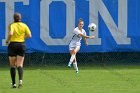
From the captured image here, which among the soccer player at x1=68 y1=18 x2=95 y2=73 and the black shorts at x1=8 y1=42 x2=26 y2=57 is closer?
the black shorts at x1=8 y1=42 x2=26 y2=57

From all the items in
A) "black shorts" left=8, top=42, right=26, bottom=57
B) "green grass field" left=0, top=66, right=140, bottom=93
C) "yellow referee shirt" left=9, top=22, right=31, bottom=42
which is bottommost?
"green grass field" left=0, top=66, right=140, bottom=93

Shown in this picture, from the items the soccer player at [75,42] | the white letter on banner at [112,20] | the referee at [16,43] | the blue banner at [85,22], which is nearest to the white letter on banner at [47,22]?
the blue banner at [85,22]

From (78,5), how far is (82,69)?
8.12 ft

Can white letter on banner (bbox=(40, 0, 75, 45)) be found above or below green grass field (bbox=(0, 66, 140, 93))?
above

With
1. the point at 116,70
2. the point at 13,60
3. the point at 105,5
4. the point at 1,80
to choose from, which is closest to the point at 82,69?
the point at 116,70

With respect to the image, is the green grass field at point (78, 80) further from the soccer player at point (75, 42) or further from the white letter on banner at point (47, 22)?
the white letter on banner at point (47, 22)

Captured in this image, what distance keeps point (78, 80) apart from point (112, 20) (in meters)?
5.42

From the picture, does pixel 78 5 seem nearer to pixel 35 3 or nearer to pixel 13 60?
pixel 35 3

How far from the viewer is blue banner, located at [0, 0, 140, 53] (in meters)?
21.1

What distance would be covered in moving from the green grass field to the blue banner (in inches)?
32.1

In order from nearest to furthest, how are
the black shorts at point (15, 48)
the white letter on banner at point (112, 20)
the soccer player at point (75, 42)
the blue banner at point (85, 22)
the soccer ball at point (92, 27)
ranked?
the black shorts at point (15, 48) < the soccer player at point (75, 42) < the soccer ball at point (92, 27) < the blue banner at point (85, 22) < the white letter on banner at point (112, 20)

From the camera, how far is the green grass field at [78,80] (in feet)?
46.2

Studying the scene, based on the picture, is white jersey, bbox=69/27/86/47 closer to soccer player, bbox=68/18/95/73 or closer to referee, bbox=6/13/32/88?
soccer player, bbox=68/18/95/73

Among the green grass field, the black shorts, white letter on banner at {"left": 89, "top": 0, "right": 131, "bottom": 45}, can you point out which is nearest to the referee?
the black shorts
